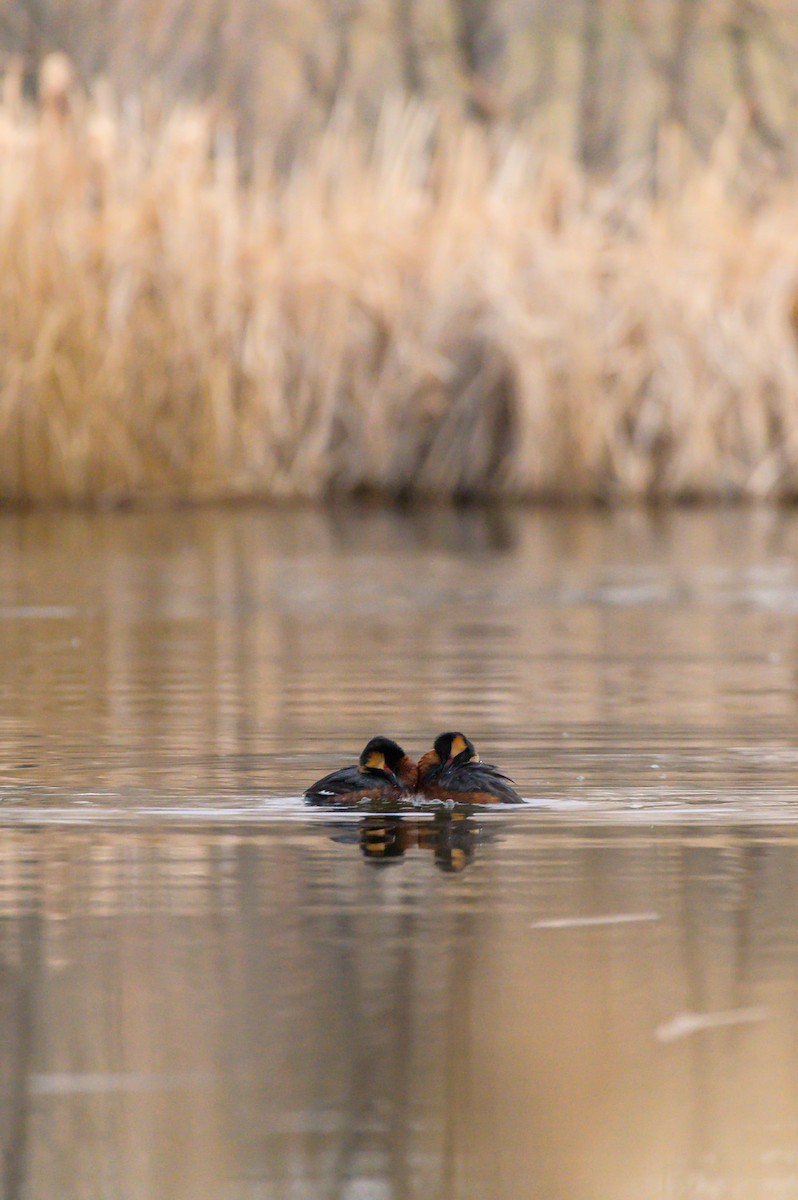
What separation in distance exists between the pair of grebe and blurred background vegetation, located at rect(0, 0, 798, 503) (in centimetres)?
685

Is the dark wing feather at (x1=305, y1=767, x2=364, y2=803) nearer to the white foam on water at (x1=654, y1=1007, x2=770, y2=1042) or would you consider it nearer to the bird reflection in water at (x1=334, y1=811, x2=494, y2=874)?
the bird reflection in water at (x1=334, y1=811, x2=494, y2=874)

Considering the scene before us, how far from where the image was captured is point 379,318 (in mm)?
10719

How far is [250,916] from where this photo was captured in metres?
2.20

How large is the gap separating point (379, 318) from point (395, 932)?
8.72m

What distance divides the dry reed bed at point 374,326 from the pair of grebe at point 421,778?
6864 millimetres

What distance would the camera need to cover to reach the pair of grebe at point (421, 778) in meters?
2.81

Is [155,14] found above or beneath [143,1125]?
above

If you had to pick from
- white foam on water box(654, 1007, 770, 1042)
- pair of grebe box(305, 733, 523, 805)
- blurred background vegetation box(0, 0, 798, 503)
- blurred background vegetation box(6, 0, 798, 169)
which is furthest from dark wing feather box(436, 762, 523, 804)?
blurred background vegetation box(6, 0, 798, 169)

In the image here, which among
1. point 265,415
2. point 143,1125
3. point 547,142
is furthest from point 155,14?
point 143,1125

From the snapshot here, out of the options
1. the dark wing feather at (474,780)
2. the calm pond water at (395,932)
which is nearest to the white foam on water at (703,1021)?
the calm pond water at (395,932)

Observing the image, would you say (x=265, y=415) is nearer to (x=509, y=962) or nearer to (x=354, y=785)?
(x=354, y=785)

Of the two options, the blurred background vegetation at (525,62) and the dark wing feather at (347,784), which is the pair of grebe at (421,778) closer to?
the dark wing feather at (347,784)

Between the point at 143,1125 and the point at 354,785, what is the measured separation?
4.17ft

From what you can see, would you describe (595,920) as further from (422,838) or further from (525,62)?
(525,62)
